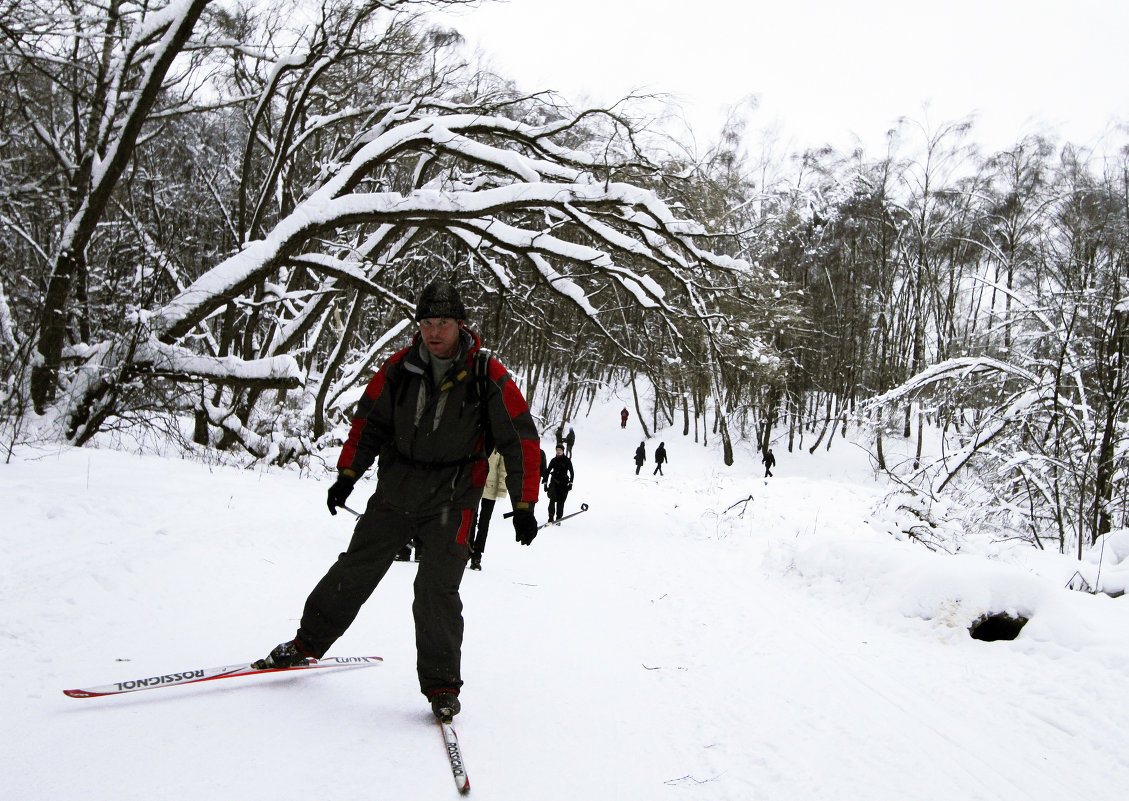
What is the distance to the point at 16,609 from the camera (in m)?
3.50

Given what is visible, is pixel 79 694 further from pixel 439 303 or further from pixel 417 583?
pixel 439 303

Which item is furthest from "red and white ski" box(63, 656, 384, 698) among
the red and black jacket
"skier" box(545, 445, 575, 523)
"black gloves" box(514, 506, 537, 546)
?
"skier" box(545, 445, 575, 523)

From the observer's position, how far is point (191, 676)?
121 inches

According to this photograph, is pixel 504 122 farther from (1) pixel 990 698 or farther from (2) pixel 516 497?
(1) pixel 990 698

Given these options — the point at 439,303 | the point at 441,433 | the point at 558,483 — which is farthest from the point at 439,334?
the point at 558,483

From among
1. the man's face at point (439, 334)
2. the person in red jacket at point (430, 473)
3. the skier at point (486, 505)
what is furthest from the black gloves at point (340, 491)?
the skier at point (486, 505)

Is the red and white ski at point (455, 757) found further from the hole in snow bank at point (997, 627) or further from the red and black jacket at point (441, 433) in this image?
the hole in snow bank at point (997, 627)

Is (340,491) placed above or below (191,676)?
above

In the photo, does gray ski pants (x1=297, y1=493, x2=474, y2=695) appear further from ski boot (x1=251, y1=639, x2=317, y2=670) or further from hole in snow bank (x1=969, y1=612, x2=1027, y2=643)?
hole in snow bank (x1=969, y1=612, x2=1027, y2=643)

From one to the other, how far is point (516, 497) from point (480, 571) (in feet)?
13.3

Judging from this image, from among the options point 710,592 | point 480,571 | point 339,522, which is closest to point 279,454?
point 339,522

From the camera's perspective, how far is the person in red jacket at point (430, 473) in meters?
3.32

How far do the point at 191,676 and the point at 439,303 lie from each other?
202 cm

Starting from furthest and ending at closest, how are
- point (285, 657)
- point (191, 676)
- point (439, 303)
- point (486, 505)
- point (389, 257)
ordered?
point (389, 257)
point (486, 505)
point (439, 303)
point (285, 657)
point (191, 676)
